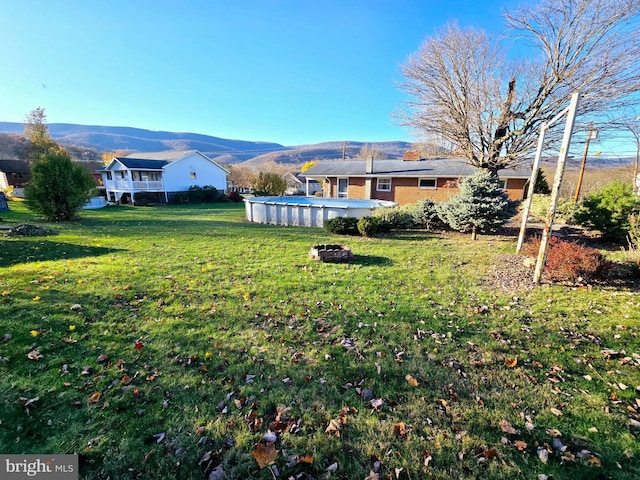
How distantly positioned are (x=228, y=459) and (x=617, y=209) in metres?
13.3

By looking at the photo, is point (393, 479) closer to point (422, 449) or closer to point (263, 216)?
point (422, 449)

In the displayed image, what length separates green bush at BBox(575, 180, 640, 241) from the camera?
927 centimetres

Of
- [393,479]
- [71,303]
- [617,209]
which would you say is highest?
[617,209]

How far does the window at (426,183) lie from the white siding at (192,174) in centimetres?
2594

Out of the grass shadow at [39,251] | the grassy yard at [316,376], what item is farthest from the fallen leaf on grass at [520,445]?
the grass shadow at [39,251]

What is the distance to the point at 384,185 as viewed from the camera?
23.0 metres

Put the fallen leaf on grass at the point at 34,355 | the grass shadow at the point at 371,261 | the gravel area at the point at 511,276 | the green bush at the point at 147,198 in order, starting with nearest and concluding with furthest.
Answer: the fallen leaf on grass at the point at 34,355 → the gravel area at the point at 511,276 → the grass shadow at the point at 371,261 → the green bush at the point at 147,198

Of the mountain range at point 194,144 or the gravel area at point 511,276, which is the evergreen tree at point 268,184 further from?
the mountain range at point 194,144

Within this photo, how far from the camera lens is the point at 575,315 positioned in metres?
4.54

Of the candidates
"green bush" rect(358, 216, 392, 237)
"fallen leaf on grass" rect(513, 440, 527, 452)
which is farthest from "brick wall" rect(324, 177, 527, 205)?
"fallen leaf on grass" rect(513, 440, 527, 452)

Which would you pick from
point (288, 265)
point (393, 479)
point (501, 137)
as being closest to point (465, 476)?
point (393, 479)

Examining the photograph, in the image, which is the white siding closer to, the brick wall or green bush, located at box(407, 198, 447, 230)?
the brick wall

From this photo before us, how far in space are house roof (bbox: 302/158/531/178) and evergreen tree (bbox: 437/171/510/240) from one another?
828 centimetres

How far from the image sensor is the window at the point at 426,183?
2131 centimetres
